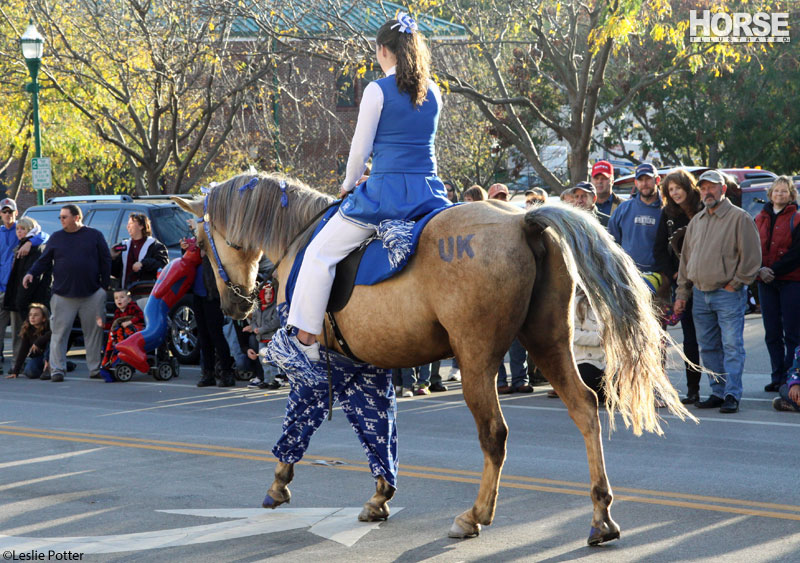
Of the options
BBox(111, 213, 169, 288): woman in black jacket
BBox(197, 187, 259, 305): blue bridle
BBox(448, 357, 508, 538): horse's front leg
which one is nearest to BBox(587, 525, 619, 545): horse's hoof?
BBox(448, 357, 508, 538): horse's front leg

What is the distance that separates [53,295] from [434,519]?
9226 millimetres

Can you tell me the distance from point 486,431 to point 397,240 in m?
1.16

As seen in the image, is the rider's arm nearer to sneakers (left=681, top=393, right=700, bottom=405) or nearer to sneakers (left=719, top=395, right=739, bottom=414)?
sneakers (left=719, top=395, right=739, bottom=414)

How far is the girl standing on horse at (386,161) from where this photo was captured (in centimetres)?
591

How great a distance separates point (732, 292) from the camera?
33.5 ft

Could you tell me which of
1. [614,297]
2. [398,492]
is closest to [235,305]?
[398,492]

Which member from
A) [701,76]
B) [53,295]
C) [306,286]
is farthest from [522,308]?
[701,76]

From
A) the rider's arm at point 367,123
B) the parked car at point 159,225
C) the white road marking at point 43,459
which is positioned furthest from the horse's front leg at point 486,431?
the parked car at point 159,225

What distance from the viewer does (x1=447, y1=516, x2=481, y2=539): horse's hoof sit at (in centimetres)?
579

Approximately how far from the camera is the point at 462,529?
5793 millimetres

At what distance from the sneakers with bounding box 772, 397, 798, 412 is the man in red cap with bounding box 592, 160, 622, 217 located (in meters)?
2.93

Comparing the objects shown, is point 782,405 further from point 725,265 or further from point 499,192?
point 499,192

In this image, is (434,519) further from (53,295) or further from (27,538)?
(53,295)

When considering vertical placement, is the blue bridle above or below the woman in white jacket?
above
